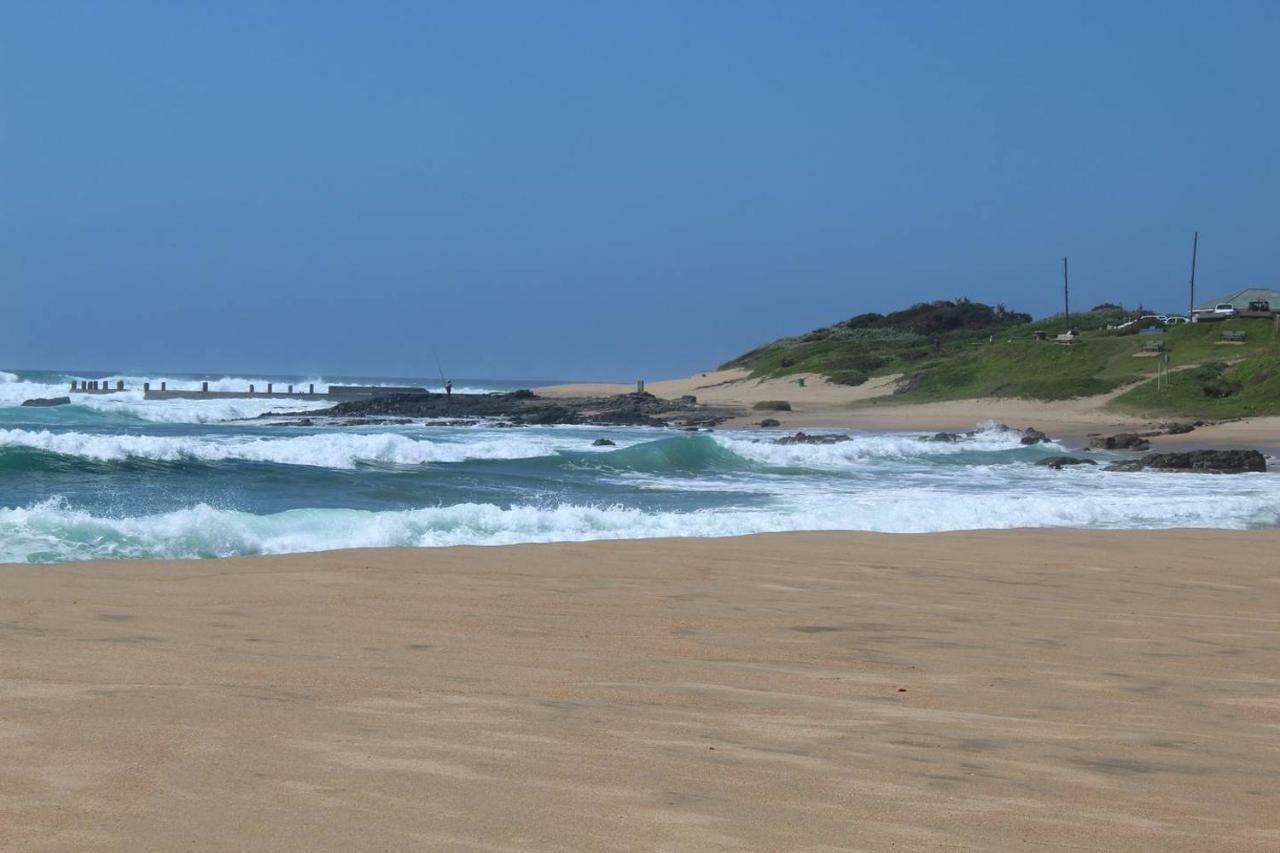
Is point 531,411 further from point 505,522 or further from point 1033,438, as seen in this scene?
point 505,522

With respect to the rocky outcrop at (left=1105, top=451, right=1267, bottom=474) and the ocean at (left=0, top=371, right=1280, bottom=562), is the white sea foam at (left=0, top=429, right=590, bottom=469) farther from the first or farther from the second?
the rocky outcrop at (left=1105, top=451, right=1267, bottom=474)

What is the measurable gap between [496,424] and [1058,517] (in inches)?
1257

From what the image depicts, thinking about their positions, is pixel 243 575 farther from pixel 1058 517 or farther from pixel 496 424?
pixel 496 424

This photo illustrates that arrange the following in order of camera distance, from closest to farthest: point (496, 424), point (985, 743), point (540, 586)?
1. point (985, 743)
2. point (540, 586)
3. point (496, 424)

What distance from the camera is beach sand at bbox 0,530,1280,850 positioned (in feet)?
12.2

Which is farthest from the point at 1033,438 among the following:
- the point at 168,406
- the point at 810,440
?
the point at 168,406

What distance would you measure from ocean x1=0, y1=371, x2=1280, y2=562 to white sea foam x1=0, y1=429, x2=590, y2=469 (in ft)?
0.18

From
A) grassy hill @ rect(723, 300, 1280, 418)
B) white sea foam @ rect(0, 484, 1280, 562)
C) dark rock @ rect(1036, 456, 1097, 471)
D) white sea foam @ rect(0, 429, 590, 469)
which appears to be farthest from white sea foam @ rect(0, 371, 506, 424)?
white sea foam @ rect(0, 484, 1280, 562)

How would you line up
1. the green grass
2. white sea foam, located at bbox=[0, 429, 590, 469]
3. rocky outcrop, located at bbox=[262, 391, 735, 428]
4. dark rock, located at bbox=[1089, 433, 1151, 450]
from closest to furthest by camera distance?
white sea foam, located at bbox=[0, 429, 590, 469] → dark rock, located at bbox=[1089, 433, 1151, 450] → the green grass → rocky outcrop, located at bbox=[262, 391, 735, 428]

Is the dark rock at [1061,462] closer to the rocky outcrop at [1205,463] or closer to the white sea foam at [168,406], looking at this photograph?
the rocky outcrop at [1205,463]

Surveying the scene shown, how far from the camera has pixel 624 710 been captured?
17.1 ft

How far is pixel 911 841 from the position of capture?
144 inches

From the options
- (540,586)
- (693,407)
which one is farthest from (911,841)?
(693,407)

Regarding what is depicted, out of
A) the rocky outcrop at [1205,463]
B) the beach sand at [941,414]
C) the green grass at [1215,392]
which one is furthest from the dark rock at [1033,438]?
the green grass at [1215,392]
